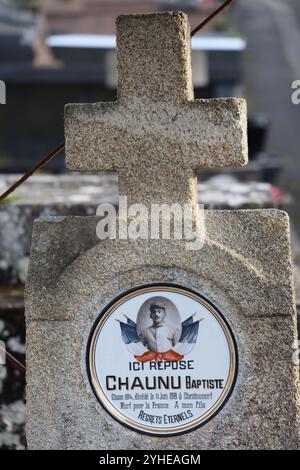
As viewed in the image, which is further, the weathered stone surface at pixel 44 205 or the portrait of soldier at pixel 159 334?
the weathered stone surface at pixel 44 205

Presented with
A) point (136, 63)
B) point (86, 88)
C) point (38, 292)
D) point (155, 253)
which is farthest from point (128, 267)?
point (86, 88)

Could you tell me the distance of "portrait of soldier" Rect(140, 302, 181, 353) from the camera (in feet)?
12.8

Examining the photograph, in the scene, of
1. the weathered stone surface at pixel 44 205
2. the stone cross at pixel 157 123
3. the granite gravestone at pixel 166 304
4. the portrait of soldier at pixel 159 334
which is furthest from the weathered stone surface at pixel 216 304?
the weathered stone surface at pixel 44 205

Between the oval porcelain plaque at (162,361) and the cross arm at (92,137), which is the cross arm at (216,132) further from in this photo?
the oval porcelain plaque at (162,361)

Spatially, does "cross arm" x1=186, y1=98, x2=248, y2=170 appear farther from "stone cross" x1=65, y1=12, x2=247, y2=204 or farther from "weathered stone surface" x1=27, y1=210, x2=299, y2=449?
"weathered stone surface" x1=27, y1=210, x2=299, y2=449

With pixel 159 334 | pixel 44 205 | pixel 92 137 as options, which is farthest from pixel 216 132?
pixel 44 205

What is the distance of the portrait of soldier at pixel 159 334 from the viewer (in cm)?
389

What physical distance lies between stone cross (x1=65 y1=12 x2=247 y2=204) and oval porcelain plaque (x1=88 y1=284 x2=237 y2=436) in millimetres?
391

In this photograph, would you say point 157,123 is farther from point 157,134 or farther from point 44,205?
point 44,205

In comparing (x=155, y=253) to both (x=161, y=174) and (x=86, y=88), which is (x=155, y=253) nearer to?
(x=161, y=174)

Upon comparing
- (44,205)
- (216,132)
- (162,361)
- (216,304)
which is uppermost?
(44,205)

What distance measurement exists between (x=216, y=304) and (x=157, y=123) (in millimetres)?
691

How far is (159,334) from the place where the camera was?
12.8 feet
